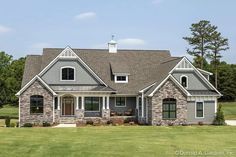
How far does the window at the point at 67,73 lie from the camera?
148ft

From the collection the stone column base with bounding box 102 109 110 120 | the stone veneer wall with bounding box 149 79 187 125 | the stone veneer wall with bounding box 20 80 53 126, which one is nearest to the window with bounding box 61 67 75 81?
the stone veneer wall with bounding box 20 80 53 126

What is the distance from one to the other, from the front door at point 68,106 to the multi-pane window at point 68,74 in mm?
2083

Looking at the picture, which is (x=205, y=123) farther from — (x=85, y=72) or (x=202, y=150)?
(x=202, y=150)

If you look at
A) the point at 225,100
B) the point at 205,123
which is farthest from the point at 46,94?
the point at 225,100

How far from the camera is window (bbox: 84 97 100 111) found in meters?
45.2

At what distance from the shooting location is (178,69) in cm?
4456

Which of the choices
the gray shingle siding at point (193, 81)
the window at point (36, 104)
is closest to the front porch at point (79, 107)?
the window at point (36, 104)

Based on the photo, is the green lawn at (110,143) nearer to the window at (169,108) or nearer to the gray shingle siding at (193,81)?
the window at (169,108)

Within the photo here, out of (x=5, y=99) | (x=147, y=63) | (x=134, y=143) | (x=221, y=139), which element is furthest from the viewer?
(x=5, y=99)

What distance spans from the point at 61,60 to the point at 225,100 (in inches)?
2533

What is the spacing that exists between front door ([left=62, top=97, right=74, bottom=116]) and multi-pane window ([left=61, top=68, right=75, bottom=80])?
82.0 inches

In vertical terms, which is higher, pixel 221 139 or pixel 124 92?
pixel 124 92

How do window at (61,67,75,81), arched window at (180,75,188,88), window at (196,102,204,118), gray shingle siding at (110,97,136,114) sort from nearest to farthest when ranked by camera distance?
window at (196,102,204,118) → arched window at (180,75,188,88) → window at (61,67,75,81) → gray shingle siding at (110,97,136,114)

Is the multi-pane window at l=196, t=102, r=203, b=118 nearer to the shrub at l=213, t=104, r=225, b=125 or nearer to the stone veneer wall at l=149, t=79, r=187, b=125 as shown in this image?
the shrub at l=213, t=104, r=225, b=125
